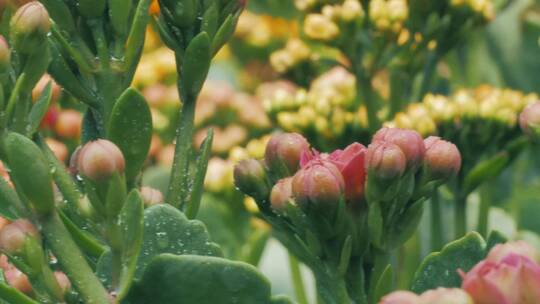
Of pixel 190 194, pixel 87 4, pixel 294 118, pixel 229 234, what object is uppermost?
pixel 87 4

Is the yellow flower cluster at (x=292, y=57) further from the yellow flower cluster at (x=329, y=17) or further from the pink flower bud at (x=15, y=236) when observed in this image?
the pink flower bud at (x=15, y=236)

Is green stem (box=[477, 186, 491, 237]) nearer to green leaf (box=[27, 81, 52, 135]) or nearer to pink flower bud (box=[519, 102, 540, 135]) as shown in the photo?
pink flower bud (box=[519, 102, 540, 135])

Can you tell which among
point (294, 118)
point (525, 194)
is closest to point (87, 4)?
point (294, 118)

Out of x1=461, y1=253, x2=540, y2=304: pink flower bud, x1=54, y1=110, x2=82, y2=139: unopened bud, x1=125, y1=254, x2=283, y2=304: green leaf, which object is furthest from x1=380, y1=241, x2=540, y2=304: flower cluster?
x1=54, y1=110, x2=82, y2=139: unopened bud

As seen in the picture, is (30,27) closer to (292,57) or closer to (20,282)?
(20,282)

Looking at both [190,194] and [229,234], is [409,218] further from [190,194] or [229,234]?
[229,234]

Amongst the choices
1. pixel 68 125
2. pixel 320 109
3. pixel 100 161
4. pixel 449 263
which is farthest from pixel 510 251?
pixel 68 125
